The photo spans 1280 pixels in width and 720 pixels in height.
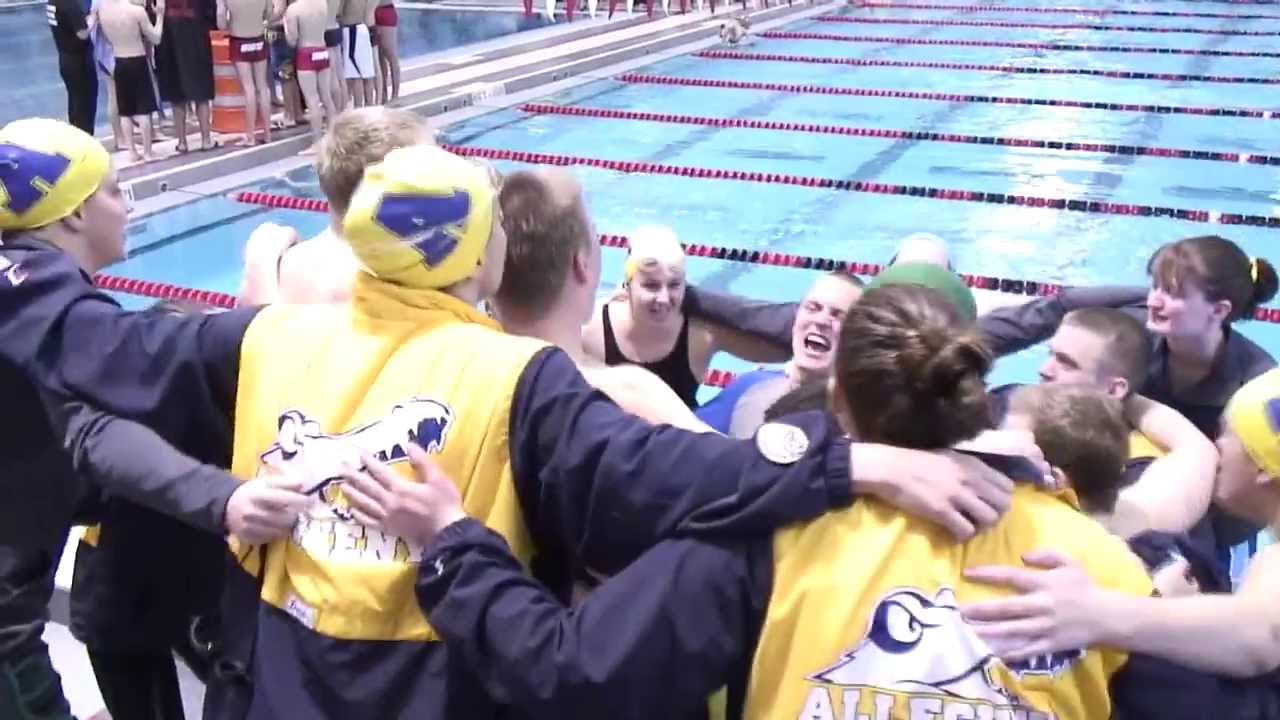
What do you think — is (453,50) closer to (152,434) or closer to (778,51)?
(778,51)

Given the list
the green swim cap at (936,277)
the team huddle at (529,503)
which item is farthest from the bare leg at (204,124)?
the green swim cap at (936,277)

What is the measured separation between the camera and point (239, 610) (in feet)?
5.17

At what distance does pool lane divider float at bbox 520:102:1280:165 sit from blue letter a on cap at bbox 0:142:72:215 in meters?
6.99

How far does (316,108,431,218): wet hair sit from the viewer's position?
5.98 feet

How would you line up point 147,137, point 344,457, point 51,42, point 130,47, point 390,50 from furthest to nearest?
point 51,42
point 390,50
point 147,137
point 130,47
point 344,457

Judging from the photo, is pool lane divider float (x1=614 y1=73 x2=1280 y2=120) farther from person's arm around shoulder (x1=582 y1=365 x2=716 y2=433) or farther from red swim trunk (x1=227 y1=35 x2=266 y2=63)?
person's arm around shoulder (x1=582 y1=365 x2=716 y2=433)

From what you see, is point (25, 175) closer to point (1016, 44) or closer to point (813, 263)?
point (813, 263)

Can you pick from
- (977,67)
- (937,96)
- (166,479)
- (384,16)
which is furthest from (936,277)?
(977,67)

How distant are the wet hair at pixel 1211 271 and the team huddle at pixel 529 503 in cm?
79

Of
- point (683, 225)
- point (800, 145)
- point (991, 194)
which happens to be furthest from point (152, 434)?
point (800, 145)

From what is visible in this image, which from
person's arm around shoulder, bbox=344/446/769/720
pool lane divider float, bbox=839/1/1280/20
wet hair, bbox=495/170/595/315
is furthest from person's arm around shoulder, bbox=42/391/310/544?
pool lane divider float, bbox=839/1/1280/20

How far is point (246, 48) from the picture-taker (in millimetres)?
7250

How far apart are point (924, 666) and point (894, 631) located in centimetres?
5

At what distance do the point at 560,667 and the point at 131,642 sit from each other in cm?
109
